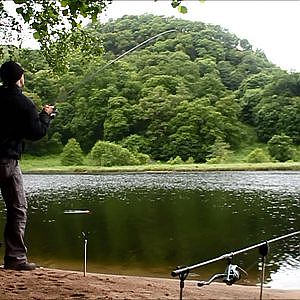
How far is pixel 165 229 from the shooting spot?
2116 centimetres

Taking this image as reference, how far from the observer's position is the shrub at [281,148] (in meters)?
73.1

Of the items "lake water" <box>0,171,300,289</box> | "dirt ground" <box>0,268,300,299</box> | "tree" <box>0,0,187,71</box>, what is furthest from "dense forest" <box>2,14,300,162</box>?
"dirt ground" <box>0,268,300,299</box>

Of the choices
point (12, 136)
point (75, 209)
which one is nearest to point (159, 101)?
point (75, 209)

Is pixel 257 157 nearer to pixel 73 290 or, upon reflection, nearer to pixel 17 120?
pixel 73 290

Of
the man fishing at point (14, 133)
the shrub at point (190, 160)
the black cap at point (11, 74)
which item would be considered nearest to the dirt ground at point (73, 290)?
the man fishing at point (14, 133)

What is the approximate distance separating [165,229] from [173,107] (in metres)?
62.2

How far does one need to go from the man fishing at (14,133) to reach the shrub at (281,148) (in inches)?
2731

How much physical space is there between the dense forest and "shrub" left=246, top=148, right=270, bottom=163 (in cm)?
376

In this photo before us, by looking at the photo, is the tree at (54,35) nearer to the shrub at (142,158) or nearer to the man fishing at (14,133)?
the man fishing at (14,133)

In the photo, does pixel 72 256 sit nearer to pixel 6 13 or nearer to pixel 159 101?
pixel 6 13

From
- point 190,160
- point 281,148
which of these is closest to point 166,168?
point 190,160

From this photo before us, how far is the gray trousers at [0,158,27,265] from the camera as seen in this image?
4.93 metres

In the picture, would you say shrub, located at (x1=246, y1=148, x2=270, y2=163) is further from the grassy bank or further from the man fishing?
the man fishing

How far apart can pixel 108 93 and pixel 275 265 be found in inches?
2765
